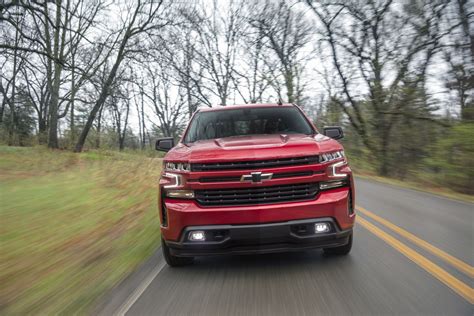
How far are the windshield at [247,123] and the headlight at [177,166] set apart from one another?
1.11 metres

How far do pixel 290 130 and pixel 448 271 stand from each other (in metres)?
2.42

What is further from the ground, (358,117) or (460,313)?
(358,117)

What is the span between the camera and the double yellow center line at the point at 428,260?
3.41 metres

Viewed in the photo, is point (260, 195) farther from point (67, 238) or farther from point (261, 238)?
point (67, 238)

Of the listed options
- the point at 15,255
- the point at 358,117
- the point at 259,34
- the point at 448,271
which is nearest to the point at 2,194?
the point at 15,255

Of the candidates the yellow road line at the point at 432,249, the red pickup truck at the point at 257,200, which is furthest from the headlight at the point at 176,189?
the yellow road line at the point at 432,249

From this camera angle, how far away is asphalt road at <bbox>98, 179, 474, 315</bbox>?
10.3 feet

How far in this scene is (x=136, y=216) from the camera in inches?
A: 312

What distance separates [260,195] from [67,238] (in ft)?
11.6

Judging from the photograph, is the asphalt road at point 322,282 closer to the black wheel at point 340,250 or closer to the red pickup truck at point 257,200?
the black wheel at point 340,250

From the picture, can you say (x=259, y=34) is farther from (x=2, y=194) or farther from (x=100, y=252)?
(x=100, y=252)

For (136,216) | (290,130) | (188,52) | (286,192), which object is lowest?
(136,216)

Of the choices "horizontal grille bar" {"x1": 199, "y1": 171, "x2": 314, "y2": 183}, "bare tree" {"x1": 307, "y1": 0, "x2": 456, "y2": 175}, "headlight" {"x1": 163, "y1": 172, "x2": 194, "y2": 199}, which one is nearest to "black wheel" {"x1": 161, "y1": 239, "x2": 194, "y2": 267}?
"headlight" {"x1": 163, "y1": 172, "x2": 194, "y2": 199}

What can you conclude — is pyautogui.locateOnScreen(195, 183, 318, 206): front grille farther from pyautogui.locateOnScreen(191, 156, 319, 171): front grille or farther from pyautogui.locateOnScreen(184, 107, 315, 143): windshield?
pyautogui.locateOnScreen(184, 107, 315, 143): windshield
